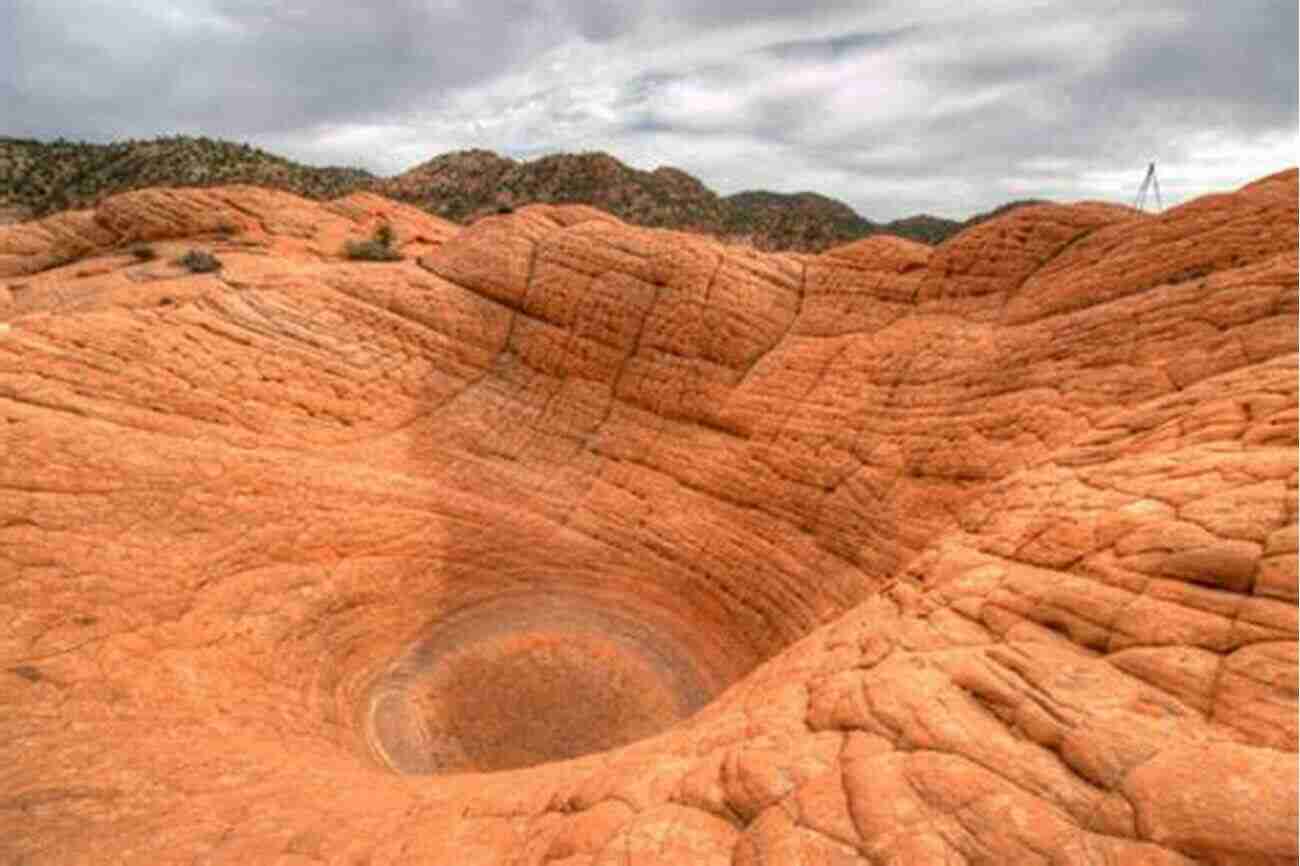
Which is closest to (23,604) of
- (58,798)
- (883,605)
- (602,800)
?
(58,798)

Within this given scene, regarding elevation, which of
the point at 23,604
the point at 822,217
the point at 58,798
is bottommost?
the point at 58,798

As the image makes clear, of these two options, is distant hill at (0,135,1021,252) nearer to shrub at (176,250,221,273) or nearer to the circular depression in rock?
shrub at (176,250,221,273)

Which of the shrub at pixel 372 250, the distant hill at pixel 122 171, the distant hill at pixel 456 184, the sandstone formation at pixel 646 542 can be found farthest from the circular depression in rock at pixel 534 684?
the distant hill at pixel 122 171

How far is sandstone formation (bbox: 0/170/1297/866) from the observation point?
6.54 meters

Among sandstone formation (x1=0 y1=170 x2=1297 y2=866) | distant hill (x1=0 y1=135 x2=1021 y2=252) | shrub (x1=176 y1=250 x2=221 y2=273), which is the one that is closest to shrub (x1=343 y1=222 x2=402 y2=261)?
sandstone formation (x1=0 y1=170 x2=1297 y2=866)

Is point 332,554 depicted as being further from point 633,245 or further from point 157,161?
point 157,161

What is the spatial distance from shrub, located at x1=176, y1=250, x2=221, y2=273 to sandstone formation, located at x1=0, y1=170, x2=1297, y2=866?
667 millimetres

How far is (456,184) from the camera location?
84375 millimetres

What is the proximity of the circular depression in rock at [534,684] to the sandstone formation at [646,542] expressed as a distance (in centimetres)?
8

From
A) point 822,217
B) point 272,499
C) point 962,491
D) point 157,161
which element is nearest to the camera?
point 962,491

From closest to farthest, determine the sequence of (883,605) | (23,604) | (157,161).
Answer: (883,605) < (23,604) < (157,161)

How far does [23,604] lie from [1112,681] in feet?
44.3

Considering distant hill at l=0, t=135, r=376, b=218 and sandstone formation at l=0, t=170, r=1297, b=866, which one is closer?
sandstone formation at l=0, t=170, r=1297, b=866

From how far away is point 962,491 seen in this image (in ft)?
46.9
